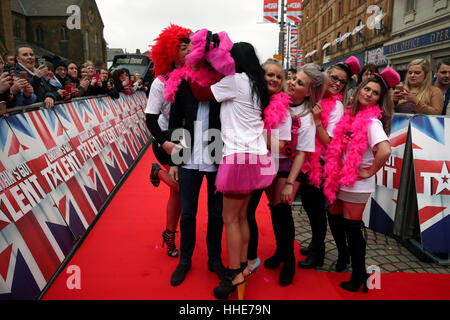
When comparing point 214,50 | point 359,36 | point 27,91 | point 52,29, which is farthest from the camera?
point 52,29

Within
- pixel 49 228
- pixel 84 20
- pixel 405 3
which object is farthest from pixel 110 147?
pixel 84 20

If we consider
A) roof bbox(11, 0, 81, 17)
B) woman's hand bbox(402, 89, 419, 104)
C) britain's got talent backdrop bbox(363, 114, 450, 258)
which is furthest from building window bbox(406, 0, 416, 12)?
roof bbox(11, 0, 81, 17)

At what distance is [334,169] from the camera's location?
8.73 feet

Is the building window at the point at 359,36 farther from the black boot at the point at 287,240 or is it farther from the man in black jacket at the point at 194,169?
the man in black jacket at the point at 194,169

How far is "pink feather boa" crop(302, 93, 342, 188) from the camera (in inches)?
110

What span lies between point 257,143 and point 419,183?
206 cm

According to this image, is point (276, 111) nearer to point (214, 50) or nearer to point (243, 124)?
point (243, 124)

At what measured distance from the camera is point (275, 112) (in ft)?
7.41

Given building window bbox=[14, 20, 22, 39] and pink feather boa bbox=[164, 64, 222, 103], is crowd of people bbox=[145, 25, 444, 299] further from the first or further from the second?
building window bbox=[14, 20, 22, 39]

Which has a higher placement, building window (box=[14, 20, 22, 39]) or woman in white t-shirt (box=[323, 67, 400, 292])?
building window (box=[14, 20, 22, 39])

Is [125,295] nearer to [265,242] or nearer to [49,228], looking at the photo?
[49,228]

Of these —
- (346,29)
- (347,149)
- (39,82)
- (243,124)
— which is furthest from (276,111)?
(346,29)

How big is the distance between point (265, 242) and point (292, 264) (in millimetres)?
756

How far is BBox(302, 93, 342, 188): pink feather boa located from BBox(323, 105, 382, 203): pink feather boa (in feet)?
0.25
